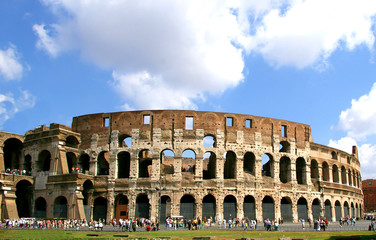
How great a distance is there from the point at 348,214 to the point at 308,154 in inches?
466

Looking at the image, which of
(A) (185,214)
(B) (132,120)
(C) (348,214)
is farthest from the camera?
(C) (348,214)

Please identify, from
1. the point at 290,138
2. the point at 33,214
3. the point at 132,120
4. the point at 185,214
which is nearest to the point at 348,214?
the point at 290,138

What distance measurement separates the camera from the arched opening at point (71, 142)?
1689 inches

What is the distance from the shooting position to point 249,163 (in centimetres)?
4406

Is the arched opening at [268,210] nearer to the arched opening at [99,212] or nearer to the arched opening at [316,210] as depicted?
the arched opening at [316,210]

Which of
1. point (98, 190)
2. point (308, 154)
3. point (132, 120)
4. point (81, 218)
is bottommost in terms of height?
point (81, 218)

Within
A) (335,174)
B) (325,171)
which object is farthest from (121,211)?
(335,174)

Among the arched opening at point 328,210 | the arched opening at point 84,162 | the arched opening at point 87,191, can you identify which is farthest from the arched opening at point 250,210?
the arched opening at point 84,162

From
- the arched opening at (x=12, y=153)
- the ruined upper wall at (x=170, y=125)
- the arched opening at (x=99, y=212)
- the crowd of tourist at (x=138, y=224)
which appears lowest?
the crowd of tourist at (x=138, y=224)

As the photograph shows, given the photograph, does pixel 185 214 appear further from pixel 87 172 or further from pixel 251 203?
pixel 87 172

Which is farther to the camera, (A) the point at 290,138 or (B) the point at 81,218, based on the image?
(A) the point at 290,138

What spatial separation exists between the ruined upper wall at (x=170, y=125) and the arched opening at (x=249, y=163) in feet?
6.56

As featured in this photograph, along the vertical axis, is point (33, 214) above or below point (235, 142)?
below

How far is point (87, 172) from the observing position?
40500 millimetres
